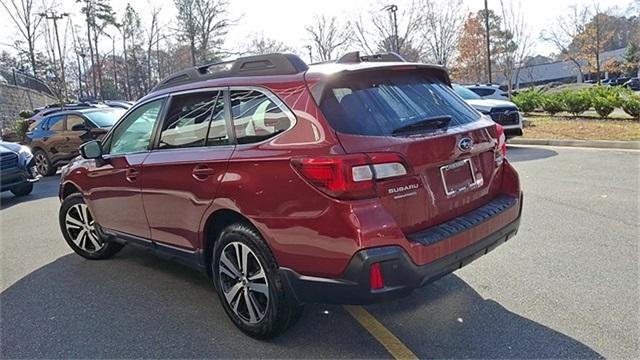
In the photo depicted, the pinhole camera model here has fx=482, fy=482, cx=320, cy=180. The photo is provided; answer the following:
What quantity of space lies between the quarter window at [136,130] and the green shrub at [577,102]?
587 inches

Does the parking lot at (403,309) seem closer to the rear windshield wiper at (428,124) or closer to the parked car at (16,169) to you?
the rear windshield wiper at (428,124)

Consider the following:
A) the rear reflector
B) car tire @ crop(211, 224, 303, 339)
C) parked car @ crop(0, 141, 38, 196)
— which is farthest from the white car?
the rear reflector

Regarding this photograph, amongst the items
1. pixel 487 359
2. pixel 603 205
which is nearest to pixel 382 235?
pixel 487 359

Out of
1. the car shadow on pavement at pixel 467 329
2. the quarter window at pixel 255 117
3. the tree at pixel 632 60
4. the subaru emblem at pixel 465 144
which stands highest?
the tree at pixel 632 60

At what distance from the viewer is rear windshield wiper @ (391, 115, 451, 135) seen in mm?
2845

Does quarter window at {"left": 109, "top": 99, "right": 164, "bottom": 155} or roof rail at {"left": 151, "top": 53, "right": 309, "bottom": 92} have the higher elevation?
roof rail at {"left": 151, "top": 53, "right": 309, "bottom": 92}

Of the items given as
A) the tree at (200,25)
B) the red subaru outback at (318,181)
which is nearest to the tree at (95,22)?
the tree at (200,25)

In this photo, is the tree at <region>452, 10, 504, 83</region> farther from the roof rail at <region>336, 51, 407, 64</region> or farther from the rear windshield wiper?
the rear windshield wiper

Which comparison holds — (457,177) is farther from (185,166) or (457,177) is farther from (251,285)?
(185,166)

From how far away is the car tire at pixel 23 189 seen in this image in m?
9.40

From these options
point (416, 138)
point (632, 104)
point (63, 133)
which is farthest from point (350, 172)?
point (632, 104)

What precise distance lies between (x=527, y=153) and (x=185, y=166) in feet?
29.6

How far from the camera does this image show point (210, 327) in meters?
3.38

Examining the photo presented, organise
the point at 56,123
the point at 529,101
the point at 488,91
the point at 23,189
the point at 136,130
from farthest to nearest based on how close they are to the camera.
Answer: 1. the point at 529,101
2. the point at 488,91
3. the point at 56,123
4. the point at 23,189
5. the point at 136,130
